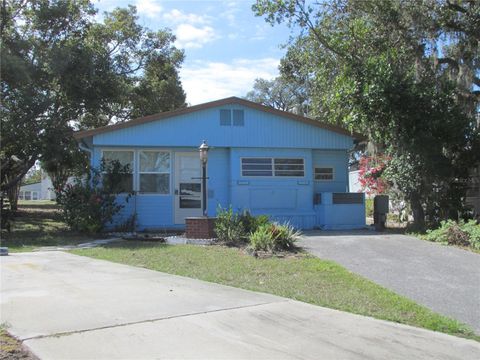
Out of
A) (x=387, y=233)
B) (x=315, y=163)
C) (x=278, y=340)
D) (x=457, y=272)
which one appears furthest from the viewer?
(x=315, y=163)

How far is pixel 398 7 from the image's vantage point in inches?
635

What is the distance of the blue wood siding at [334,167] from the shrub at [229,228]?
17.9 ft

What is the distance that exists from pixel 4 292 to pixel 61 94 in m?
15.3

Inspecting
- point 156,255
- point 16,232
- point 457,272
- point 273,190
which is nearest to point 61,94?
point 16,232

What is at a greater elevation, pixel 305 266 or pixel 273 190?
pixel 273 190

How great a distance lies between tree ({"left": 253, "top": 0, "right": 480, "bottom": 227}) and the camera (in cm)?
1418

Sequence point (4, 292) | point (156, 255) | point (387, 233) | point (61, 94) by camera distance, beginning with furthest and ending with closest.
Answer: point (61, 94)
point (387, 233)
point (156, 255)
point (4, 292)

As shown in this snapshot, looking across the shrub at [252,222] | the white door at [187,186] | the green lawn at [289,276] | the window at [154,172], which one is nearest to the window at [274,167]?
the white door at [187,186]

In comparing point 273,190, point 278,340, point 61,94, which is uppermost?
point 61,94

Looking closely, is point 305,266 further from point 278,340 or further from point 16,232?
point 16,232

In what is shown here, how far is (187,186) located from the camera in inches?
664

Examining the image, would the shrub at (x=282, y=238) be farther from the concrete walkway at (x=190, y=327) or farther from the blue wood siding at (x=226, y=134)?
the blue wood siding at (x=226, y=134)

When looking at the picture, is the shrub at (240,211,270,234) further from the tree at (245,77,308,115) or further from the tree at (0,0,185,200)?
the tree at (245,77,308,115)

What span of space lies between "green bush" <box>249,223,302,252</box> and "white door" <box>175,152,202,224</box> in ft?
17.4
